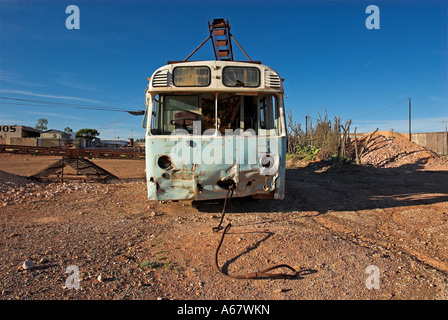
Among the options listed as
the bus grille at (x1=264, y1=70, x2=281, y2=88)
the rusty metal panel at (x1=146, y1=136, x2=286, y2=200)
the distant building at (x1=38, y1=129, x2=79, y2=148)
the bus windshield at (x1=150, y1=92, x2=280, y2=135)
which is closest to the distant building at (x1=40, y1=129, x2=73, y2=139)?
the distant building at (x1=38, y1=129, x2=79, y2=148)

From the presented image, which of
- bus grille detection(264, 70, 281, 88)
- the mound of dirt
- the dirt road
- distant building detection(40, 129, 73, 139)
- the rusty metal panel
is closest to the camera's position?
the dirt road

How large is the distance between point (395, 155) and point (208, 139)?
17855 millimetres

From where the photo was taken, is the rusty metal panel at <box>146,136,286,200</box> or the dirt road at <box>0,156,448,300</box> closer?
the dirt road at <box>0,156,448,300</box>

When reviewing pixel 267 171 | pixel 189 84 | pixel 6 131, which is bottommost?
pixel 267 171

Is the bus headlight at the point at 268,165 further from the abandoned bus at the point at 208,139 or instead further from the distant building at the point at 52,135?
the distant building at the point at 52,135

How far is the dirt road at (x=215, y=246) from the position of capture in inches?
104

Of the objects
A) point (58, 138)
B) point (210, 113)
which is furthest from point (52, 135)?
point (210, 113)

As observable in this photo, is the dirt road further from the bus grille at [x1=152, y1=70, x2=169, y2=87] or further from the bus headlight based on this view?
the bus grille at [x1=152, y1=70, x2=169, y2=87]

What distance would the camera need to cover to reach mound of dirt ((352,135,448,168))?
17188 mm

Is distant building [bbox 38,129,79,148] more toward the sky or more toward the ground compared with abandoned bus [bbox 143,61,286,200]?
more toward the sky

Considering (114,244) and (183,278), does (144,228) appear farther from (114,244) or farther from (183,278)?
(183,278)
